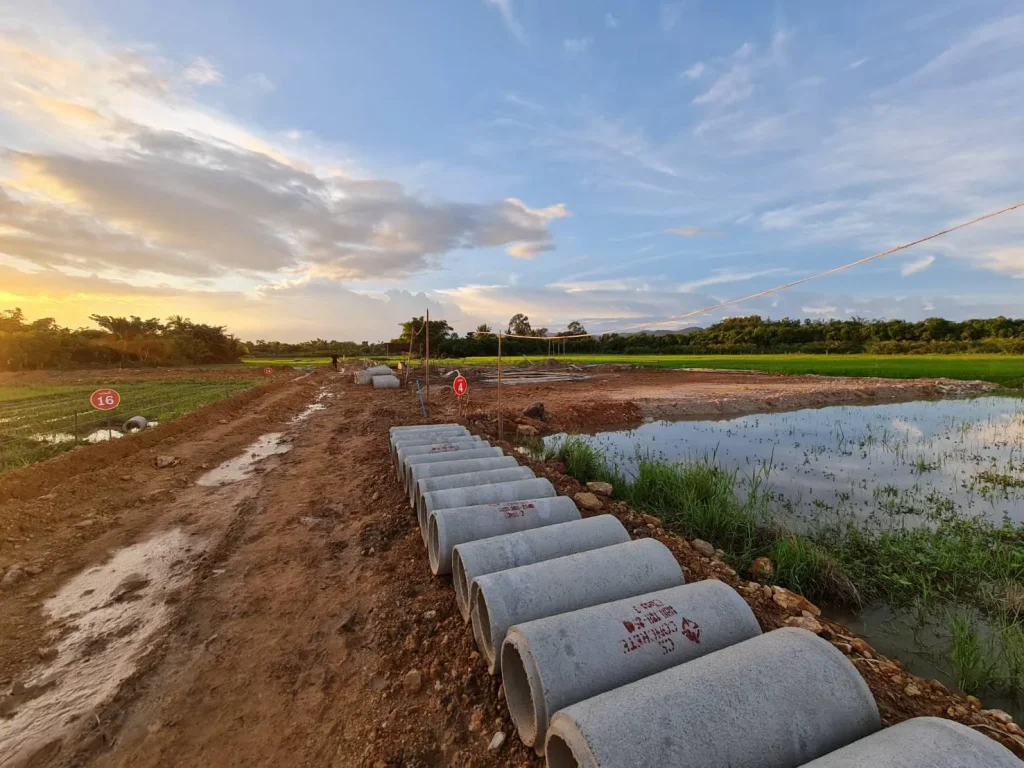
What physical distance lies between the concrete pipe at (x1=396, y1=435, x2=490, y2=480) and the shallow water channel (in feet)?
11.6

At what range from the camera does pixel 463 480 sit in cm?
546

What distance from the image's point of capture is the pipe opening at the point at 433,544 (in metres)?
4.39

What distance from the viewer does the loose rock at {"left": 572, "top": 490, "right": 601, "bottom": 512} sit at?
596 cm

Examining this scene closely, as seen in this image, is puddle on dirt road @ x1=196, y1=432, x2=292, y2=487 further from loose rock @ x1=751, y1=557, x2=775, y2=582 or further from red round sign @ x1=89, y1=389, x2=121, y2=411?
loose rock @ x1=751, y1=557, x2=775, y2=582

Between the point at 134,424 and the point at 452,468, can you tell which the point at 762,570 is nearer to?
the point at 452,468

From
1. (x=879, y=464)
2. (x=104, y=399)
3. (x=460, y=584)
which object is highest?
(x=104, y=399)

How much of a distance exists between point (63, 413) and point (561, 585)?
19.7 meters

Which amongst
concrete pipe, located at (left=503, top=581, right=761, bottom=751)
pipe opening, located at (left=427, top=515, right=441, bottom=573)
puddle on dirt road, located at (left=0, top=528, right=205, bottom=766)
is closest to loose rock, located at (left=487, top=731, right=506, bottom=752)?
concrete pipe, located at (left=503, top=581, right=761, bottom=751)

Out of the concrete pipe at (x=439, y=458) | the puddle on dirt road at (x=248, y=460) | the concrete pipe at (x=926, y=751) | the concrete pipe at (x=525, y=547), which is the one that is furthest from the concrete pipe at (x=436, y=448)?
the concrete pipe at (x=926, y=751)

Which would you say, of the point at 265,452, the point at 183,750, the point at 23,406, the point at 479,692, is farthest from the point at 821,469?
the point at 23,406

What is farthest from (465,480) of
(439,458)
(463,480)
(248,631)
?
(248,631)

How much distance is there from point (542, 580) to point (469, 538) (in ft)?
4.07

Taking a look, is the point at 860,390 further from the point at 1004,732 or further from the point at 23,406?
the point at 23,406

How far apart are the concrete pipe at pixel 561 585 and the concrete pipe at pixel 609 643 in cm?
26
